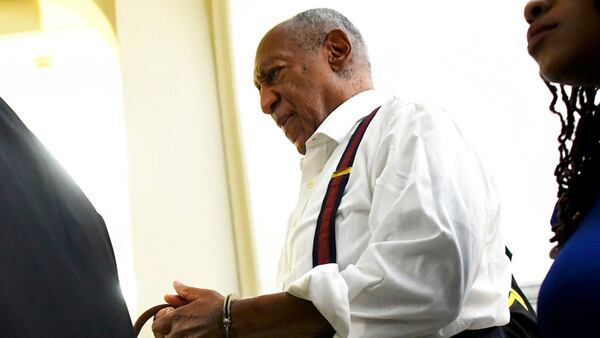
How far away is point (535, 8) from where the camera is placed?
54.9 inches

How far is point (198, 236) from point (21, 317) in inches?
104

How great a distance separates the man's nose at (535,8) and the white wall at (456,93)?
2.04 m

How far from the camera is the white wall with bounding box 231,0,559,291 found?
3486mm

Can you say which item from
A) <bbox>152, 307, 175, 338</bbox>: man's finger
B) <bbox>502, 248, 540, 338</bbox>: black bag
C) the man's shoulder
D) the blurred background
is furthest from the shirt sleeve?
the blurred background

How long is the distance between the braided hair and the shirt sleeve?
0.62ft

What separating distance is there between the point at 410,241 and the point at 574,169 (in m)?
0.34

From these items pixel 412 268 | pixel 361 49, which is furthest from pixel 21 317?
pixel 361 49

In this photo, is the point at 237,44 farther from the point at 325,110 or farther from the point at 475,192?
the point at 475,192

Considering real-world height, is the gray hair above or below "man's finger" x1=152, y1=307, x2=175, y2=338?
above

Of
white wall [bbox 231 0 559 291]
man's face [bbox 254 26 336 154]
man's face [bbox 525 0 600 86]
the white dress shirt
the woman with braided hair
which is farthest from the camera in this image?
white wall [bbox 231 0 559 291]

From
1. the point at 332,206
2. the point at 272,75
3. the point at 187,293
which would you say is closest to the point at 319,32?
the point at 272,75

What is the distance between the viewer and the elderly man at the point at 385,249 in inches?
62.6

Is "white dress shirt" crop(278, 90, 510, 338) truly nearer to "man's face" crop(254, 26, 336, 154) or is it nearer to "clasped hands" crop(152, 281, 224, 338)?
"clasped hands" crop(152, 281, 224, 338)

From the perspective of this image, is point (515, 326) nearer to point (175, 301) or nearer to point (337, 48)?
point (175, 301)
